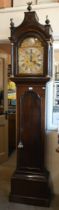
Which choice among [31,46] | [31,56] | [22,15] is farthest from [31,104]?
[22,15]

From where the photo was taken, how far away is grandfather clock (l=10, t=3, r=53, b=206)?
2830 mm

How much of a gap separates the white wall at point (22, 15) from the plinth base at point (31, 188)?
1692 millimetres

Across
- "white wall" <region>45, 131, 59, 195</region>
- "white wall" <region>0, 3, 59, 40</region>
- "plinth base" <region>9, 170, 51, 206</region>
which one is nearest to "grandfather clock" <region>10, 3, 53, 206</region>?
"plinth base" <region>9, 170, 51, 206</region>

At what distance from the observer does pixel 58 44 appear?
330cm

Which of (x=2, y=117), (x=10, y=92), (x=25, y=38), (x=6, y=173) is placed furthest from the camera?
(x=10, y=92)

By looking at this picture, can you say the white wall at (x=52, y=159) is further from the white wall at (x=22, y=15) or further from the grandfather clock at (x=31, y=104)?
the white wall at (x=22, y=15)

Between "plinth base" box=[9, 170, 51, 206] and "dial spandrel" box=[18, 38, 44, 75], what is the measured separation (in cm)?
118

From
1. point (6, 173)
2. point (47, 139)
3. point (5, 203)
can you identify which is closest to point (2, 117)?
point (6, 173)

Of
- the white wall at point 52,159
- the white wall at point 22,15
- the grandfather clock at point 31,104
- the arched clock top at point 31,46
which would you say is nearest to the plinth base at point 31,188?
the grandfather clock at point 31,104

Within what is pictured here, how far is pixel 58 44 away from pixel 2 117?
5.33ft

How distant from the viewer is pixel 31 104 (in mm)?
2949

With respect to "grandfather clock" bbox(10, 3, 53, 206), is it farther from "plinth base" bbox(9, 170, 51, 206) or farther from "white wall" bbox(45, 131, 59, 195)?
"white wall" bbox(45, 131, 59, 195)

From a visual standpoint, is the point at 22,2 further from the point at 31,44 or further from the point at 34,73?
the point at 34,73

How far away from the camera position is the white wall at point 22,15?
10.3 ft
